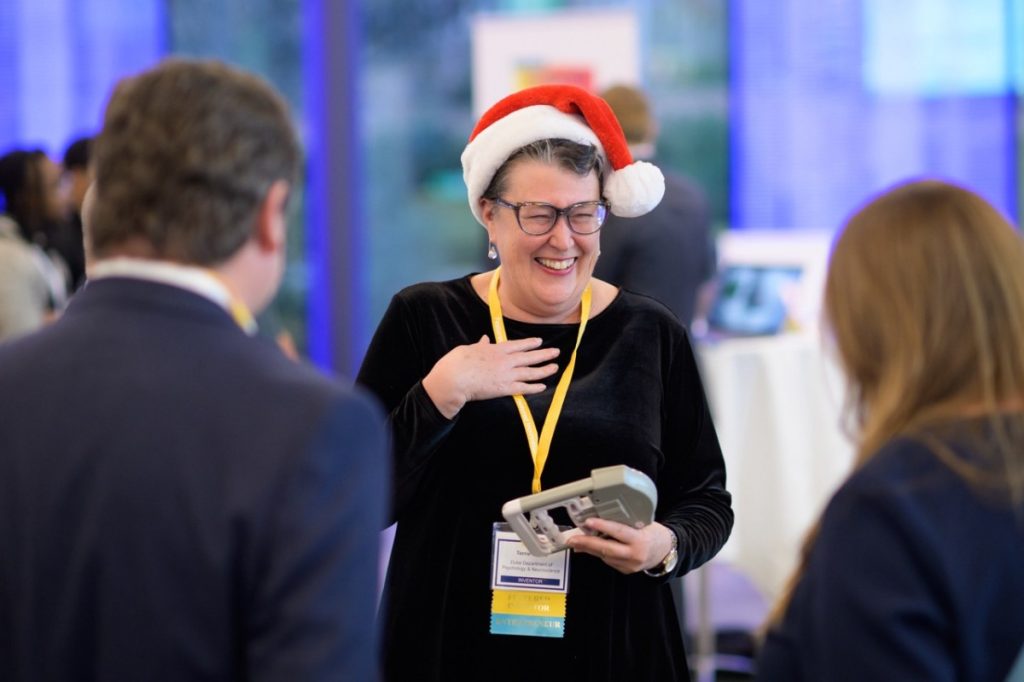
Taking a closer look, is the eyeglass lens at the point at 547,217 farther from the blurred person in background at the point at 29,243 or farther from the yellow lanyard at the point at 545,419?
the blurred person in background at the point at 29,243

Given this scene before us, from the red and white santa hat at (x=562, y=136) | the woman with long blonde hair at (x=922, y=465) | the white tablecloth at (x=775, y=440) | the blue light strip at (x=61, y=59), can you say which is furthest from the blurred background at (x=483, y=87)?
the woman with long blonde hair at (x=922, y=465)

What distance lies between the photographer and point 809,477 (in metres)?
4.66

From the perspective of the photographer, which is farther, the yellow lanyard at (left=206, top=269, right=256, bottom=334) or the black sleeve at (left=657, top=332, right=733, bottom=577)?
the black sleeve at (left=657, top=332, right=733, bottom=577)

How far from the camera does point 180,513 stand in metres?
1.15

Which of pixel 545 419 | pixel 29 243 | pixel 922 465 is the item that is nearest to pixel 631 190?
pixel 545 419

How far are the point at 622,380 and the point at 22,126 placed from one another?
19.0 feet

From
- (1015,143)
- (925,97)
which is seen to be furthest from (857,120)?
(1015,143)

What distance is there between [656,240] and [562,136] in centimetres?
224

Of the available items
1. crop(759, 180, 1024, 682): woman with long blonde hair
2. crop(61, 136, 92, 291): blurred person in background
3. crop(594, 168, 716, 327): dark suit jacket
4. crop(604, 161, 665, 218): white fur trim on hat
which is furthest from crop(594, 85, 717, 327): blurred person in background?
crop(759, 180, 1024, 682): woman with long blonde hair

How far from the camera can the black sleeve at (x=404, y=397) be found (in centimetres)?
192

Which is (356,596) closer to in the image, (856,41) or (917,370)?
(917,370)

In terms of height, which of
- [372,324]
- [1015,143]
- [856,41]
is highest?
[856,41]

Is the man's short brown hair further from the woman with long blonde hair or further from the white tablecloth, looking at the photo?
the white tablecloth

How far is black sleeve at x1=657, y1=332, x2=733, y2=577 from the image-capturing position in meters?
2.08
